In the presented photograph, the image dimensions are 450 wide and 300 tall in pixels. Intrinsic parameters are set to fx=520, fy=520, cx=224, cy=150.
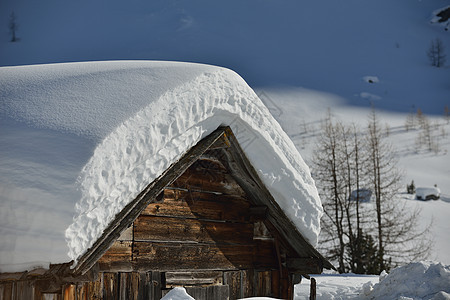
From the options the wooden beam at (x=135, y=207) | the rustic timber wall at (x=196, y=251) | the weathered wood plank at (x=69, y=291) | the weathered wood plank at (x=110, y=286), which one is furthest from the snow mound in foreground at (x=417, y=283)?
the weathered wood plank at (x=69, y=291)

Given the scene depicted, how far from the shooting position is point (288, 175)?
553cm

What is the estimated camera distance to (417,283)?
29.5ft

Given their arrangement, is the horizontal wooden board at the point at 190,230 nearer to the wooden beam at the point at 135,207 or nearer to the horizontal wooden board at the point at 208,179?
the horizontal wooden board at the point at 208,179

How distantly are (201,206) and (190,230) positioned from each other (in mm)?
306

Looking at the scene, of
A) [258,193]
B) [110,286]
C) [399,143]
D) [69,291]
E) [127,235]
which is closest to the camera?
[69,291]

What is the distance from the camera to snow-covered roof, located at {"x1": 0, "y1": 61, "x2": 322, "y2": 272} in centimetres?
368

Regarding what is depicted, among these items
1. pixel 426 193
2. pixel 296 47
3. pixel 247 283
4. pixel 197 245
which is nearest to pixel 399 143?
pixel 426 193

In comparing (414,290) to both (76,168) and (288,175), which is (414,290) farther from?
(76,168)

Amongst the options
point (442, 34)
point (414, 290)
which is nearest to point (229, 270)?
point (414, 290)

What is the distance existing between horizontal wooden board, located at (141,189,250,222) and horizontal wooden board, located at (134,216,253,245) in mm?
64

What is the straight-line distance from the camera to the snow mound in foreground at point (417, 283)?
8.47 m

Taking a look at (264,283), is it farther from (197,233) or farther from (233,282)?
(197,233)

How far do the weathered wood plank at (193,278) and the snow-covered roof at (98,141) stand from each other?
3.60 ft

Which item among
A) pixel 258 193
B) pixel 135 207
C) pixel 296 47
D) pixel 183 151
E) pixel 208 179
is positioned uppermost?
pixel 296 47
